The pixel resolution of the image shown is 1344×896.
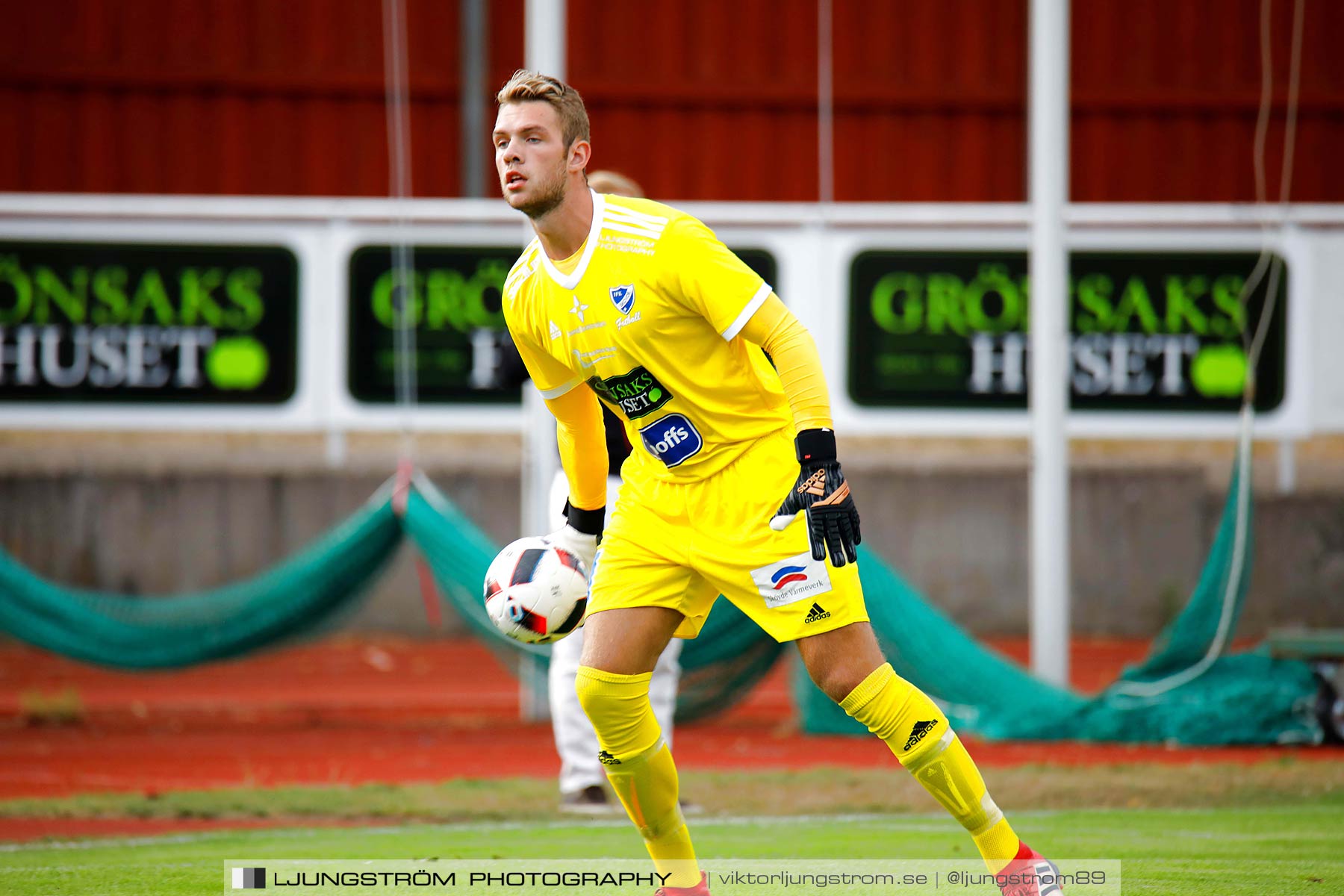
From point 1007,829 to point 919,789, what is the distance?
3.29 metres

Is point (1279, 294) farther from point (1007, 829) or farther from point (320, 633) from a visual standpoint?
point (1007, 829)

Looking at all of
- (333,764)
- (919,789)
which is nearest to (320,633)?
(333,764)

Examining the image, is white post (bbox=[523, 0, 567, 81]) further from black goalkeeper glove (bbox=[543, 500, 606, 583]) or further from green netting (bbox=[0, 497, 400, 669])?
black goalkeeper glove (bbox=[543, 500, 606, 583])

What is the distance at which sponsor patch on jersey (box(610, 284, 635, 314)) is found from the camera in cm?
454

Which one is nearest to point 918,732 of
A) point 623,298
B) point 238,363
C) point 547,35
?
point 623,298

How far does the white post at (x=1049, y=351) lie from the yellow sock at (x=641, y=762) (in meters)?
5.32

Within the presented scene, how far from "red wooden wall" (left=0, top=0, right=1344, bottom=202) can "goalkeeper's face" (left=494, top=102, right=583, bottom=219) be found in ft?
48.3

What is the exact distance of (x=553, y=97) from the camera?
459 centimetres

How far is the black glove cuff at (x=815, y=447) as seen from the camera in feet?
14.2

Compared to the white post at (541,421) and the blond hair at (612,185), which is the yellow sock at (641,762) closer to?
the blond hair at (612,185)

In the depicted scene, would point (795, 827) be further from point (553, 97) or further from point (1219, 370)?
point (1219, 370)

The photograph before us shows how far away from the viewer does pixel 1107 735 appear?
29.3 ft

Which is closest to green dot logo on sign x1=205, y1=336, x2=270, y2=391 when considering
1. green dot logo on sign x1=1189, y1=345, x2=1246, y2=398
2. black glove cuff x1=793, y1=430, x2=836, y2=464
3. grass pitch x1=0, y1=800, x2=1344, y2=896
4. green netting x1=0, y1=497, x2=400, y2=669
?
green netting x1=0, y1=497, x2=400, y2=669

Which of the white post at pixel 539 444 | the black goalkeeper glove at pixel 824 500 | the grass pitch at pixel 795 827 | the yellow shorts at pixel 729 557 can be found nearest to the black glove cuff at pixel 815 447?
the black goalkeeper glove at pixel 824 500
